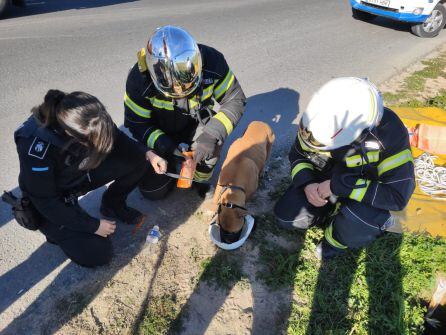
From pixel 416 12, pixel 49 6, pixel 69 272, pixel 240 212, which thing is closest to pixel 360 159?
pixel 240 212

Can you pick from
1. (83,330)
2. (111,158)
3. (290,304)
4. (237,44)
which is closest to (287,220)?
(290,304)

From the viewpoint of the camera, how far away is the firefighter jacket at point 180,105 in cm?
287

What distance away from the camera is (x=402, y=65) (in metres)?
6.42

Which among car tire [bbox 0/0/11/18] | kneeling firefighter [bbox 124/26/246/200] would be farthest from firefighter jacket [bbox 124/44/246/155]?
car tire [bbox 0/0/11/18]

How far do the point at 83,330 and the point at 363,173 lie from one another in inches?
93.6

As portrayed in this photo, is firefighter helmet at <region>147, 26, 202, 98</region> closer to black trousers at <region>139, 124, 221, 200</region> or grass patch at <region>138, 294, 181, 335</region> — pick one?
black trousers at <region>139, 124, 221, 200</region>

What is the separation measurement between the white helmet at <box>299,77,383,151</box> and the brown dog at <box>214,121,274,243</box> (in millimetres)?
810

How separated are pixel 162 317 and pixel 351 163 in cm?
181

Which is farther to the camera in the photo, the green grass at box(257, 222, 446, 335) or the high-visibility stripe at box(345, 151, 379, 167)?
the green grass at box(257, 222, 446, 335)

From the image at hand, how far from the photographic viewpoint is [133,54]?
6.23 m

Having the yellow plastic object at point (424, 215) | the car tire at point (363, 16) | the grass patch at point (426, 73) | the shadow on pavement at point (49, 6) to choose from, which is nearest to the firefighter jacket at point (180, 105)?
the yellow plastic object at point (424, 215)

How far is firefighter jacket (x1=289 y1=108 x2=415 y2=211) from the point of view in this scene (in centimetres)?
239

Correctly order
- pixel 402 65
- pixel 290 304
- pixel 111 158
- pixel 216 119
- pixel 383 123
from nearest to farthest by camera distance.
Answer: pixel 383 123
pixel 290 304
pixel 111 158
pixel 216 119
pixel 402 65

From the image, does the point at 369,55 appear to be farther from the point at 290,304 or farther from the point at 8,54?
the point at 8,54
